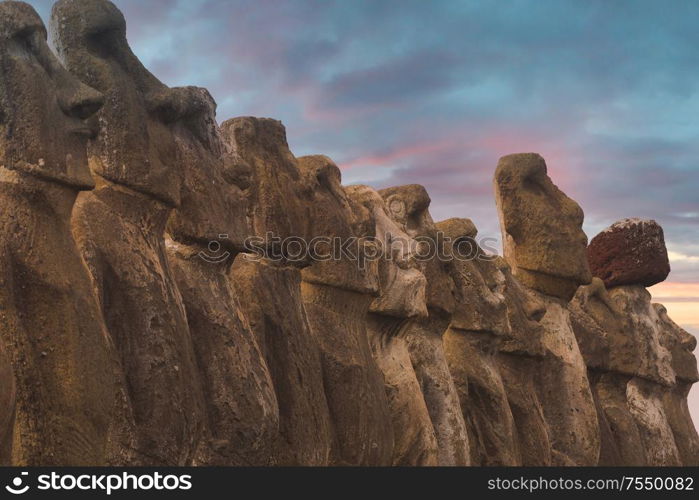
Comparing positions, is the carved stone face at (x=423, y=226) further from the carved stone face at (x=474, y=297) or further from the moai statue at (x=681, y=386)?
the moai statue at (x=681, y=386)

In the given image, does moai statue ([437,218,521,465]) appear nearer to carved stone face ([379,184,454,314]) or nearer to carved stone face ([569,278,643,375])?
carved stone face ([379,184,454,314])

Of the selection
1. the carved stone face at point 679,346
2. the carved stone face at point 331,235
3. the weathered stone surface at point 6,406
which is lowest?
the weathered stone surface at point 6,406

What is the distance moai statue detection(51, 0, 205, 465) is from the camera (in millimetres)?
6730

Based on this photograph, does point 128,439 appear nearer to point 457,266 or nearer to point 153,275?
point 153,275

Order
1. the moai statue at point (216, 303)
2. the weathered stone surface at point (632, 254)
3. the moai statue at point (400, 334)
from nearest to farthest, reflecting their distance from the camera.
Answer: the moai statue at point (216, 303) < the moai statue at point (400, 334) < the weathered stone surface at point (632, 254)

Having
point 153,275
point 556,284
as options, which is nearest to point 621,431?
point 556,284

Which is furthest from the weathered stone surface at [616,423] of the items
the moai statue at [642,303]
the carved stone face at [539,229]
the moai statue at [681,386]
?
the moai statue at [681,386]

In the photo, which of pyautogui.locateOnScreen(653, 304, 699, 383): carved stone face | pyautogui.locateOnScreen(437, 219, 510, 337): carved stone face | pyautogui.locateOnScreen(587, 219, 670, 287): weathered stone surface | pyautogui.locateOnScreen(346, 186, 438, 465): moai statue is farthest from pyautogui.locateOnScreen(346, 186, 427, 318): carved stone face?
pyautogui.locateOnScreen(653, 304, 699, 383): carved stone face

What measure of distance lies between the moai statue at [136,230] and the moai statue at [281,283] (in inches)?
39.2

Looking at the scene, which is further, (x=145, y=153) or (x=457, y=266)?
(x=457, y=266)

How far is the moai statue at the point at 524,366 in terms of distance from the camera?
12.0 m

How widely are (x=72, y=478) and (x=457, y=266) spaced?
20.1 feet

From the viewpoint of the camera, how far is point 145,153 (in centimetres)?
707

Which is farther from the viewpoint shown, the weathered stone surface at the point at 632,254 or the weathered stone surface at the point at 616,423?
the weathered stone surface at the point at 632,254
